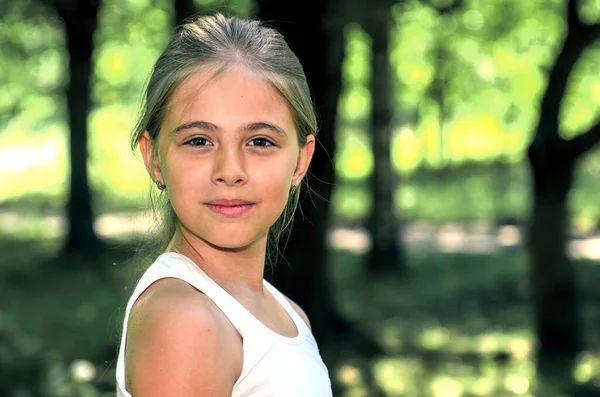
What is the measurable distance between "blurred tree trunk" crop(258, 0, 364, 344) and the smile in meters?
6.28

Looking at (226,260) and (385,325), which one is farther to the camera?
(385,325)

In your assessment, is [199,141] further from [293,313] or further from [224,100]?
[293,313]

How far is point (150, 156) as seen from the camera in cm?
244

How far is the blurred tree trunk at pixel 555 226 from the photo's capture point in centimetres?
1003

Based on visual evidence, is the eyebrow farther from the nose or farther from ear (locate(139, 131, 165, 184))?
ear (locate(139, 131, 165, 184))

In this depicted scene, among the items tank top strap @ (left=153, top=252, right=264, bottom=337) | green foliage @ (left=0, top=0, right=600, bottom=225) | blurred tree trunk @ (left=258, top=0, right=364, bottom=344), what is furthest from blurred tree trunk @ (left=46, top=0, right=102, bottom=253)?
tank top strap @ (left=153, top=252, right=264, bottom=337)

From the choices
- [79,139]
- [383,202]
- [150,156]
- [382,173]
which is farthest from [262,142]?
[79,139]

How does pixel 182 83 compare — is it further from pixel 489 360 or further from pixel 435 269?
pixel 435 269

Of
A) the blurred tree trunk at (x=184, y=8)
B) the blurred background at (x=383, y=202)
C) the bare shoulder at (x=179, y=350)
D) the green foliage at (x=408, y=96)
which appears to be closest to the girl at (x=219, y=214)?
the bare shoulder at (x=179, y=350)

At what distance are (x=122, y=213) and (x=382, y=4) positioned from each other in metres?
19.6

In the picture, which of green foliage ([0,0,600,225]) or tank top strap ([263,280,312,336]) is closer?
tank top strap ([263,280,312,336])

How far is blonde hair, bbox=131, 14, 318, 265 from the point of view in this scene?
2266 mm

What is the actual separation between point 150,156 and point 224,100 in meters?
0.33

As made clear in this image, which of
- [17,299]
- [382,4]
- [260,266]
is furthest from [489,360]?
[260,266]
